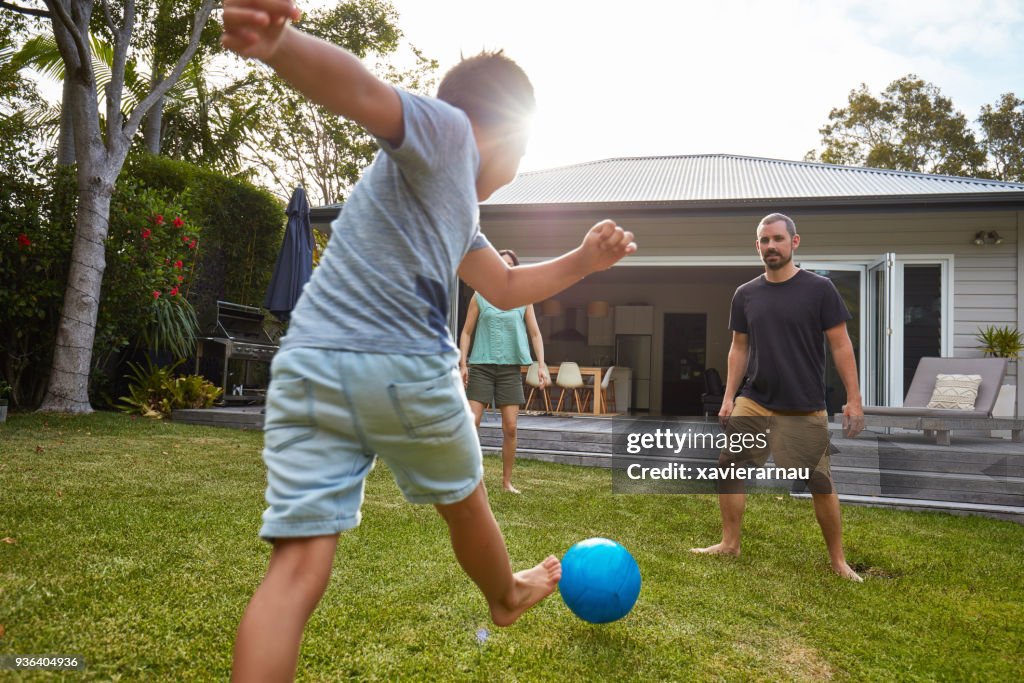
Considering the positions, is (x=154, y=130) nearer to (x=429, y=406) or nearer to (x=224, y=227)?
(x=224, y=227)

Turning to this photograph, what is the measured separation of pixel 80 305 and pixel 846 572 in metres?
7.44

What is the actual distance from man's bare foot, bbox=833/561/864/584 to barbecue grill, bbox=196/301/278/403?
7621mm

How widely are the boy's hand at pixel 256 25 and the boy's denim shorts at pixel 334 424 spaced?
456 millimetres

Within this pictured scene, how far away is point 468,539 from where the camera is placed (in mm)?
1473

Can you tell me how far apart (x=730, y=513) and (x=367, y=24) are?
41.4 ft

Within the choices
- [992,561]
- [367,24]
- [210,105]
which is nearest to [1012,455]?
[992,561]

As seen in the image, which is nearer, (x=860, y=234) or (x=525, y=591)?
(x=525, y=591)

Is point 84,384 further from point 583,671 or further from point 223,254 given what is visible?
point 583,671

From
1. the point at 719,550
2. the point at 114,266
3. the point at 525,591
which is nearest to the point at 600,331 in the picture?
the point at 114,266

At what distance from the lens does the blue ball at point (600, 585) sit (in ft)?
7.29

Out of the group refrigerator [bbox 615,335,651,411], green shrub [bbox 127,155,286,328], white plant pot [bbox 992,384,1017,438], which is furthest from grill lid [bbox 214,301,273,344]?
white plant pot [bbox 992,384,1017,438]

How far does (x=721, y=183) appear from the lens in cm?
1058

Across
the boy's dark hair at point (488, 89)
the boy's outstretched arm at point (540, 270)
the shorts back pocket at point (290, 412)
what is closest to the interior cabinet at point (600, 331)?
the boy's outstretched arm at point (540, 270)

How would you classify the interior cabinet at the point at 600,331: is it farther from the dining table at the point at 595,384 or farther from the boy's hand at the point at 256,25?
the boy's hand at the point at 256,25
